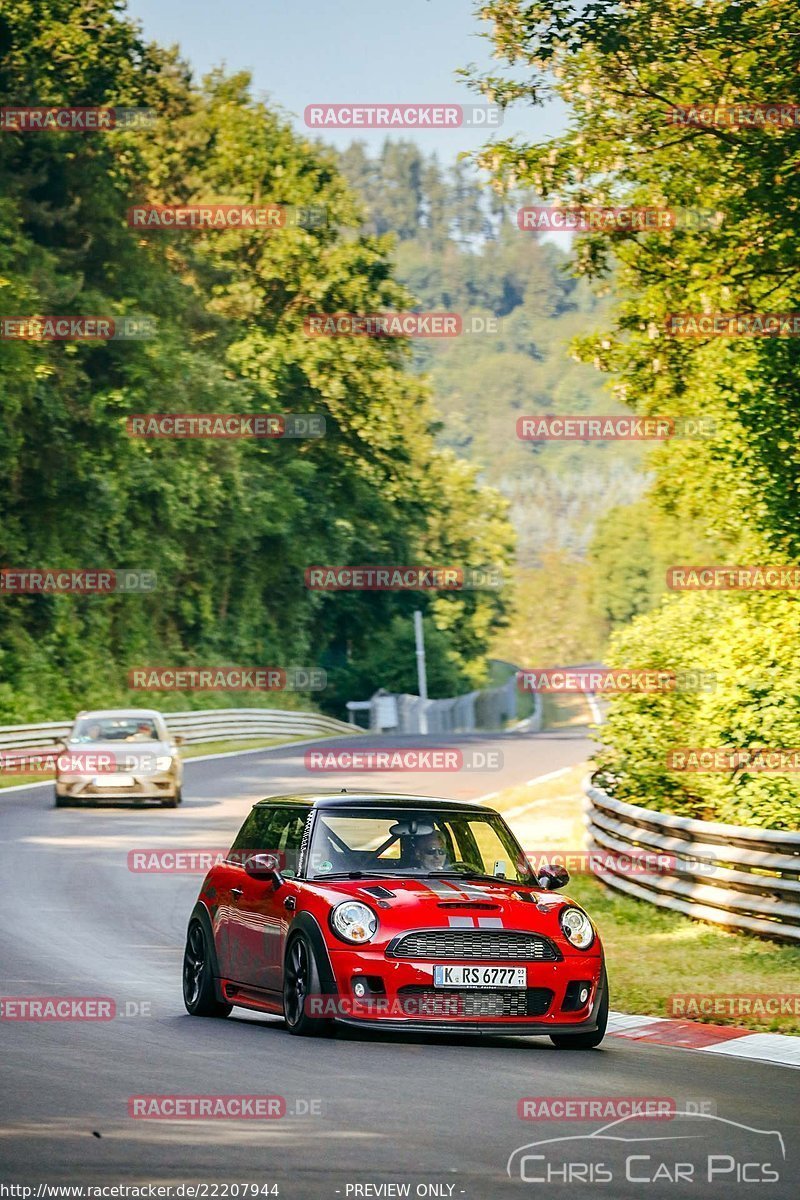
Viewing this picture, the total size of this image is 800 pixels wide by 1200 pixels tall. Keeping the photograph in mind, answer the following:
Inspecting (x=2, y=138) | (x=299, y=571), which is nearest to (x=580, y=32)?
(x=2, y=138)

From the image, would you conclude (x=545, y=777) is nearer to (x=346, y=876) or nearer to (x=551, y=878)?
(x=551, y=878)

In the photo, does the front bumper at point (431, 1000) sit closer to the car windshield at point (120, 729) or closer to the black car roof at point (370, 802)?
the black car roof at point (370, 802)

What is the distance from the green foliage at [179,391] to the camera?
170ft

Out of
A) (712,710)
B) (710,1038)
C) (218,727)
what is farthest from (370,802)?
(218,727)

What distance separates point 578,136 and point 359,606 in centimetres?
5425

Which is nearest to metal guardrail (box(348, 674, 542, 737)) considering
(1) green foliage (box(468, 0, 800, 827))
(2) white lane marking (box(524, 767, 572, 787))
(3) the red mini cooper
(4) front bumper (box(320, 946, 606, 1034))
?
(2) white lane marking (box(524, 767, 572, 787))

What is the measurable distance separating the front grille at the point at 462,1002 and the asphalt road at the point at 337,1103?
0.24 metres

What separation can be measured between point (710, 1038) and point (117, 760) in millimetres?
19538

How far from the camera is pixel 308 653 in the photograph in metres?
76.1

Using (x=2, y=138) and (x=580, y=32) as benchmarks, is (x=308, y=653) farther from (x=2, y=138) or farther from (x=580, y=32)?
(x=580, y=32)

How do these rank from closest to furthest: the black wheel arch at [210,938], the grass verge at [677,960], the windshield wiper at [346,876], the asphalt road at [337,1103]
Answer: the asphalt road at [337,1103], the windshield wiper at [346,876], the black wheel arch at [210,938], the grass verge at [677,960]

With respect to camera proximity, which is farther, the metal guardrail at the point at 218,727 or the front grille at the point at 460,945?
the metal guardrail at the point at 218,727

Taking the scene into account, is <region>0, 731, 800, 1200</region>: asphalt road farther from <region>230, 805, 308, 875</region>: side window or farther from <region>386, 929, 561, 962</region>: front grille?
<region>230, 805, 308, 875</region>: side window

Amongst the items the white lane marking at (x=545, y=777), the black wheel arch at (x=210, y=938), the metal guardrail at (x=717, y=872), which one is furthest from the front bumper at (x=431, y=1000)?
the white lane marking at (x=545, y=777)
